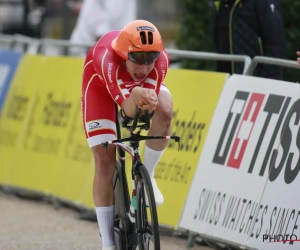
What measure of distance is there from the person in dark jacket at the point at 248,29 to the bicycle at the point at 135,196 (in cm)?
205

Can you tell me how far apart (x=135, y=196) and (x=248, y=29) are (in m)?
2.93

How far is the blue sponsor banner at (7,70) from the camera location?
12.5 meters

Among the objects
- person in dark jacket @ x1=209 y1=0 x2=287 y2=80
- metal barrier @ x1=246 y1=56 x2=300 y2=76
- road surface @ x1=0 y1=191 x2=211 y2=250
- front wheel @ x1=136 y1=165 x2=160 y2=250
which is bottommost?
road surface @ x1=0 y1=191 x2=211 y2=250

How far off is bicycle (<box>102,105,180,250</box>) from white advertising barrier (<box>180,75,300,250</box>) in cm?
116

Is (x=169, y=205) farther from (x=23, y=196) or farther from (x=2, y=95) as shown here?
(x=2, y=95)

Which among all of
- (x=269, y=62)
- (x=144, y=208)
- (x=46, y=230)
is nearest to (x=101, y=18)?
(x=46, y=230)

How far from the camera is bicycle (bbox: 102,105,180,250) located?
6.54 metres

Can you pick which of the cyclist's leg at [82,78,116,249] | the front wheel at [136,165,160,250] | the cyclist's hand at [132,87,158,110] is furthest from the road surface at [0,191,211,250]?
the cyclist's hand at [132,87,158,110]

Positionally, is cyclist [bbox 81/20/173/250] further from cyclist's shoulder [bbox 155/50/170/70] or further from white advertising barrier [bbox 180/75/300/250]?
white advertising barrier [bbox 180/75/300/250]

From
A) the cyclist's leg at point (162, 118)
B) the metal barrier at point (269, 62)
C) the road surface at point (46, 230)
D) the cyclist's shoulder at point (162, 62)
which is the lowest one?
the road surface at point (46, 230)

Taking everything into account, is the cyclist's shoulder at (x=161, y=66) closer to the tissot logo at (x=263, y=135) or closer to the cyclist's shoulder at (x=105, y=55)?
the cyclist's shoulder at (x=105, y=55)

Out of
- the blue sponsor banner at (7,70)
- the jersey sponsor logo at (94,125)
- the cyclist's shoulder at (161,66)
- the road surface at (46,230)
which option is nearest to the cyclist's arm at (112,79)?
A: the cyclist's shoulder at (161,66)

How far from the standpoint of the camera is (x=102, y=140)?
718 centimetres

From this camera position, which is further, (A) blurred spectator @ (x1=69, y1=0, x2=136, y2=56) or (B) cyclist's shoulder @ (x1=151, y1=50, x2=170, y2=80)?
(A) blurred spectator @ (x1=69, y1=0, x2=136, y2=56)
